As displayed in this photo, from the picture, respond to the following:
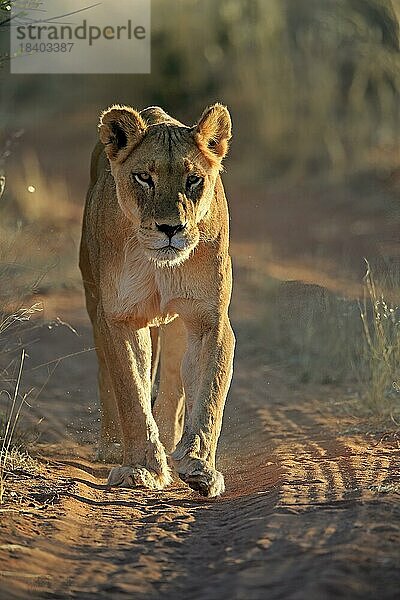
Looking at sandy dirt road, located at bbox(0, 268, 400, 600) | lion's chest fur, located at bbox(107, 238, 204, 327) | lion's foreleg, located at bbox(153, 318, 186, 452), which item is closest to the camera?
sandy dirt road, located at bbox(0, 268, 400, 600)

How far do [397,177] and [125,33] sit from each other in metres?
5.44

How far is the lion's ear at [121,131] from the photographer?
5941 mm

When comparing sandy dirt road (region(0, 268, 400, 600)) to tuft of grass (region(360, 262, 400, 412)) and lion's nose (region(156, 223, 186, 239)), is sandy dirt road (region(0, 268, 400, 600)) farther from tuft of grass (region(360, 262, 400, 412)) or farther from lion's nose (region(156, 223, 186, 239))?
lion's nose (region(156, 223, 186, 239))

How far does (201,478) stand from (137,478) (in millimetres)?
466

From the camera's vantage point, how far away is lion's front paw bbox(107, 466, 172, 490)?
5.91 meters

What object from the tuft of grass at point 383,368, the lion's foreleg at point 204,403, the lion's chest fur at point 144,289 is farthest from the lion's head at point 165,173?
the tuft of grass at point 383,368

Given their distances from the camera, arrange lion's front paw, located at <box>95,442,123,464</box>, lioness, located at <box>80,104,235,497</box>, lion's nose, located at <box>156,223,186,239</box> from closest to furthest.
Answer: lion's nose, located at <box>156,223,186,239</box> → lioness, located at <box>80,104,235,497</box> → lion's front paw, located at <box>95,442,123,464</box>

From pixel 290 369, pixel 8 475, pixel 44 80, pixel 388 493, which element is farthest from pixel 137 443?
pixel 44 80

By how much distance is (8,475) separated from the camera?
5930mm

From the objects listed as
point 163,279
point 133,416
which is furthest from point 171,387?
point 163,279

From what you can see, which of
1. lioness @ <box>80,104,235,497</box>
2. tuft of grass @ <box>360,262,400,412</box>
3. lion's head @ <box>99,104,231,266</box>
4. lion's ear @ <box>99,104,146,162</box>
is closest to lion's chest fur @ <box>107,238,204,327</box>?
lioness @ <box>80,104,235,497</box>

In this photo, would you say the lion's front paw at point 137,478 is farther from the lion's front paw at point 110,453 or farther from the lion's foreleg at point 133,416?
the lion's front paw at point 110,453

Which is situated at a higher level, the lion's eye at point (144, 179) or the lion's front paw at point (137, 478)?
the lion's eye at point (144, 179)

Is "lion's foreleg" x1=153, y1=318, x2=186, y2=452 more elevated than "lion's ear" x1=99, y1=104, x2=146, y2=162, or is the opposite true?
"lion's ear" x1=99, y1=104, x2=146, y2=162
